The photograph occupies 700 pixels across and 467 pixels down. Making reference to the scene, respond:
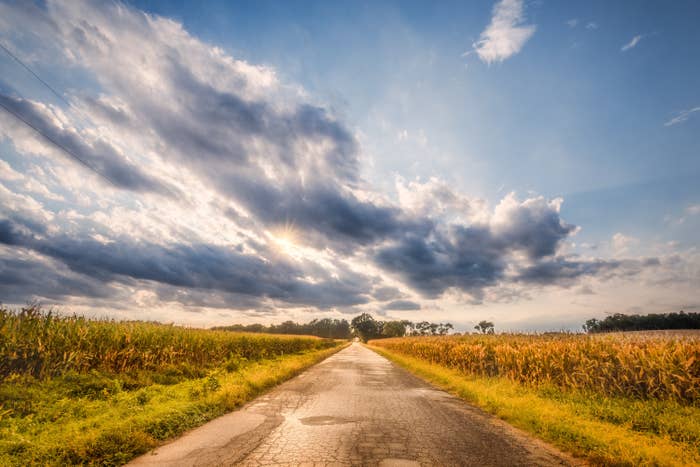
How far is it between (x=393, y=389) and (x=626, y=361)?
725cm

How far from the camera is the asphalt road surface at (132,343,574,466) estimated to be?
4.97 metres

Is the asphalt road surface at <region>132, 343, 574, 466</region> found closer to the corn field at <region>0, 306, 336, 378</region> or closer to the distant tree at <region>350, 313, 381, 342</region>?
the corn field at <region>0, 306, 336, 378</region>

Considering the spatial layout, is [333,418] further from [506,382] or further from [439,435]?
[506,382]

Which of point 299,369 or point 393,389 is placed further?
point 299,369

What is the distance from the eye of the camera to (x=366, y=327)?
17412cm

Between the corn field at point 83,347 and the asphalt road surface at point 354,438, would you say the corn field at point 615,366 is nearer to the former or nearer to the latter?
the asphalt road surface at point 354,438

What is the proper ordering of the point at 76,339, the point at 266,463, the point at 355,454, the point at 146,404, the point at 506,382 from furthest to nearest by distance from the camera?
1. the point at 506,382
2. the point at 76,339
3. the point at 146,404
4. the point at 355,454
5. the point at 266,463

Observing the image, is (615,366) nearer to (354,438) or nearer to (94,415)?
(354,438)

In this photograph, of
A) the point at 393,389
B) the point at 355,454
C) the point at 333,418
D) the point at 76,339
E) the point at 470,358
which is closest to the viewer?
the point at 355,454

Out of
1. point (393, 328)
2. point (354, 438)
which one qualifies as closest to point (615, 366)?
point (354, 438)

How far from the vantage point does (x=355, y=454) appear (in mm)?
5055

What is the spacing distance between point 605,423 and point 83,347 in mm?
14850

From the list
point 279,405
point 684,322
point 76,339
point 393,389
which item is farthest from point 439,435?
point 684,322

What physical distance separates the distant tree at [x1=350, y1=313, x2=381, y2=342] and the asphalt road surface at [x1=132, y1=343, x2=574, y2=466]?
6694 inches
